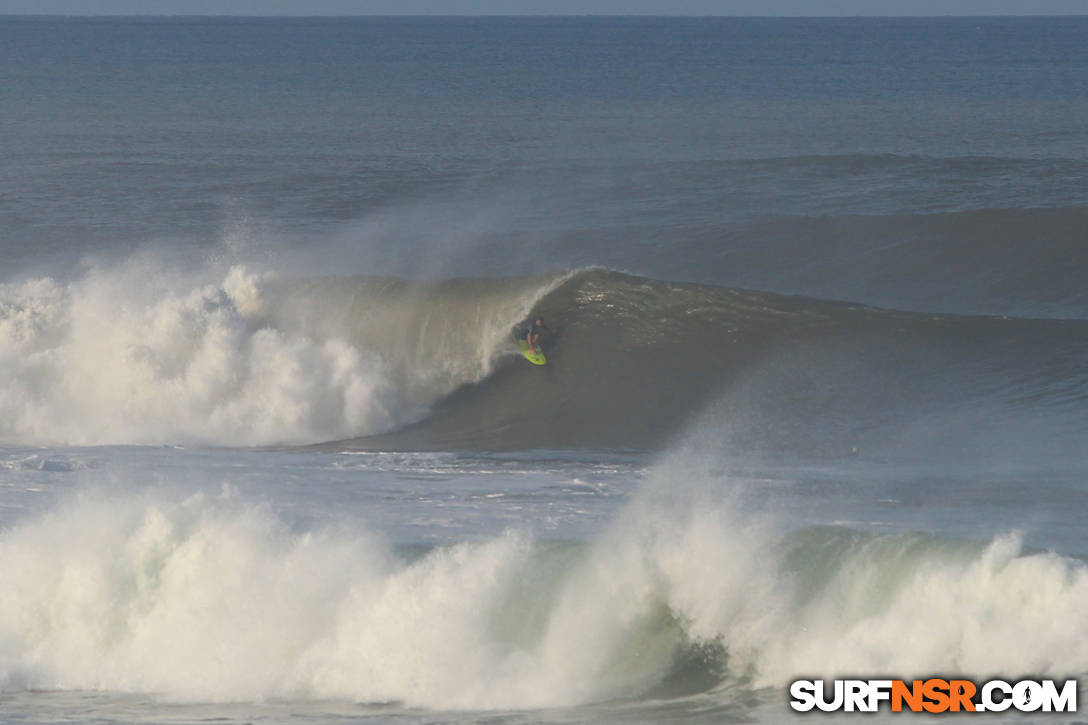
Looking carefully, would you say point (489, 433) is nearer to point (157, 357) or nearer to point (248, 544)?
point (157, 357)

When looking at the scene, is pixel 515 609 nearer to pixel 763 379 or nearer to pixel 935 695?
pixel 935 695

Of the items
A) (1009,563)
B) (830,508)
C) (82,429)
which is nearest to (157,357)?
(82,429)

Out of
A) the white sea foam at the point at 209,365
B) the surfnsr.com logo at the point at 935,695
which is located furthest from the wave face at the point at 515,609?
the white sea foam at the point at 209,365

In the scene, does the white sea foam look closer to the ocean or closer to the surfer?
the ocean

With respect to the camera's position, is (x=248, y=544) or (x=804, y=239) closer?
(x=248, y=544)

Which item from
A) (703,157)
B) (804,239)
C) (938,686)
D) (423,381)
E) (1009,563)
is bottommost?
(938,686)

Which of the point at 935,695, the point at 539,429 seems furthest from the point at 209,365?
the point at 935,695

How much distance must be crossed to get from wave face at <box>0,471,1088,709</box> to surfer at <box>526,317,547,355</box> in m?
8.28

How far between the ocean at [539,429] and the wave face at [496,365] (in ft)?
0.23

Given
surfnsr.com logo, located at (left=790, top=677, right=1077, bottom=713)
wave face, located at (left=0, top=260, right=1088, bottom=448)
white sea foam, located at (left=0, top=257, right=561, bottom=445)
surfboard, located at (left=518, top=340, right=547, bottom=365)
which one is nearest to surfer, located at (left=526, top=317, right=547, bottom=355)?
surfboard, located at (left=518, top=340, right=547, bottom=365)

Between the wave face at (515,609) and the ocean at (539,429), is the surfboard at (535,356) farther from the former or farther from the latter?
the wave face at (515,609)

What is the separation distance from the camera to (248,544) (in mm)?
10289

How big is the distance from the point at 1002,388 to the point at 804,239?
9.02 m

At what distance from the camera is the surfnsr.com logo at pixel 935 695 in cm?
803
